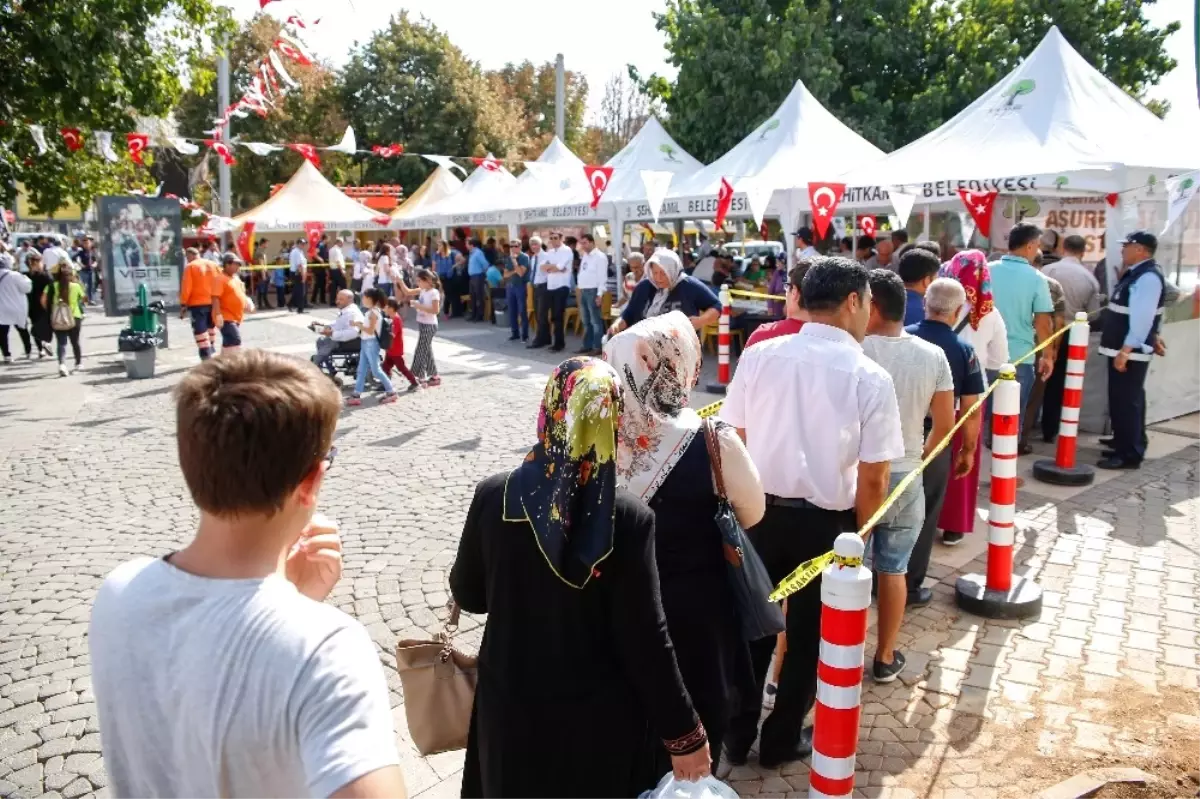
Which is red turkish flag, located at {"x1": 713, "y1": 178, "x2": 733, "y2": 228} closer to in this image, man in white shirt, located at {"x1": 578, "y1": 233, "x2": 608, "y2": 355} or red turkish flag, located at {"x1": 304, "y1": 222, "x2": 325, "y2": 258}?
man in white shirt, located at {"x1": 578, "y1": 233, "x2": 608, "y2": 355}

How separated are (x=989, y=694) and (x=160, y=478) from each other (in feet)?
22.2

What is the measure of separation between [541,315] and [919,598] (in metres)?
11.2

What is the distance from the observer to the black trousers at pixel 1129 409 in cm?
766

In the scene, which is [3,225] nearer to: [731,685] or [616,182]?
[616,182]

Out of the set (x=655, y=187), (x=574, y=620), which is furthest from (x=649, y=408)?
(x=655, y=187)

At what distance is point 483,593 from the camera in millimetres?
2373

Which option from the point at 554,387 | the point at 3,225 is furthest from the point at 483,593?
the point at 3,225

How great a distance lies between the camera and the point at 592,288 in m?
14.4

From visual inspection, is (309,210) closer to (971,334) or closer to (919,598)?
(971,334)

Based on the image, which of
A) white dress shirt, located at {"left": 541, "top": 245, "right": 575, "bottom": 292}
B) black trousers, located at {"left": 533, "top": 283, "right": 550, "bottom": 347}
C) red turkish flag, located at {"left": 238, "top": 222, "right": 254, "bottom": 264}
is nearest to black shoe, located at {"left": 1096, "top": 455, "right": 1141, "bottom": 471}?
white dress shirt, located at {"left": 541, "top": 245, "right": 575, "bottom": 292}

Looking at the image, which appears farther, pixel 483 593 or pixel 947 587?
pixel 947 587

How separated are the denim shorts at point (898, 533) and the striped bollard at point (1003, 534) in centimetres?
108

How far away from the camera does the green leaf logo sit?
37.5 feet

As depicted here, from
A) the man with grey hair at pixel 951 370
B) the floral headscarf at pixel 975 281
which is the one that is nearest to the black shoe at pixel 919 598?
the man with grey hair at pixel 951 370
